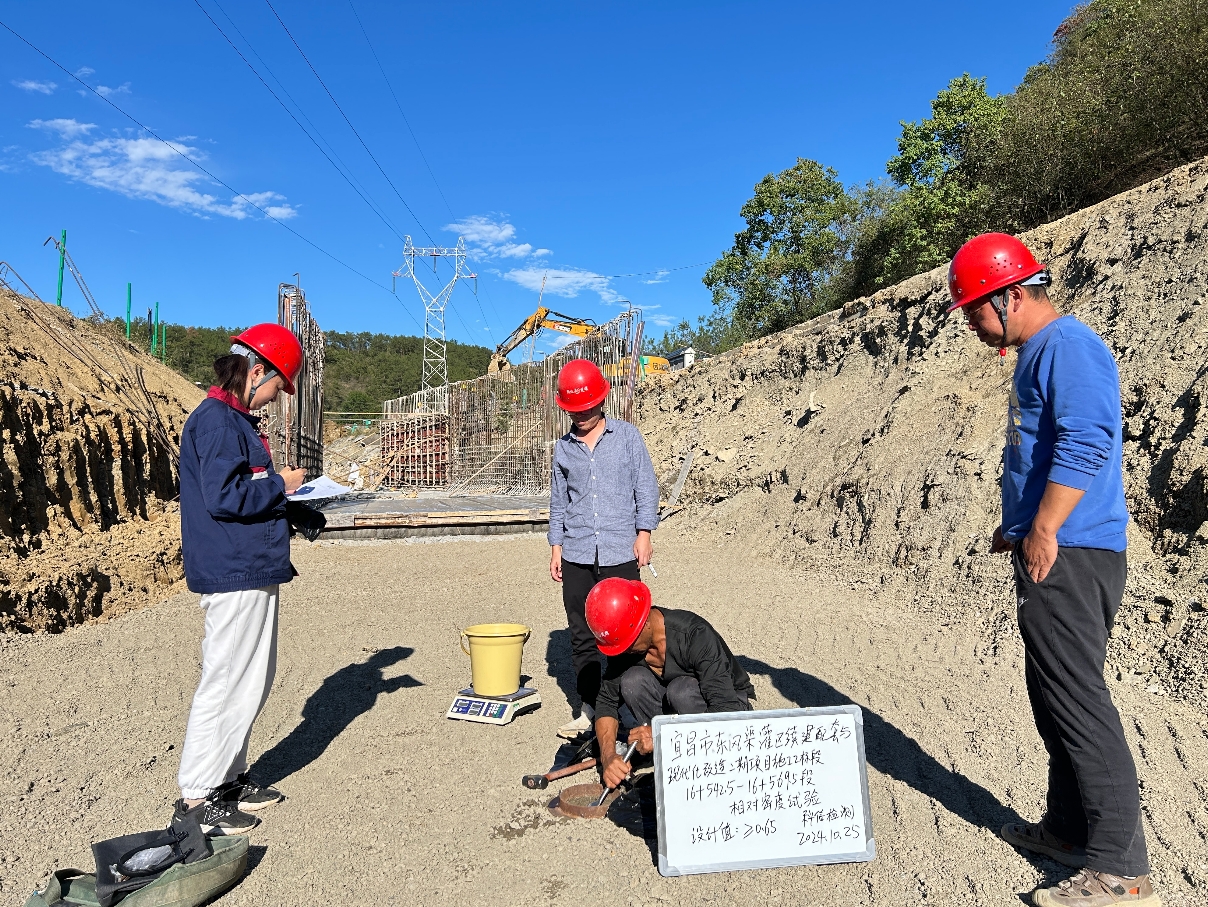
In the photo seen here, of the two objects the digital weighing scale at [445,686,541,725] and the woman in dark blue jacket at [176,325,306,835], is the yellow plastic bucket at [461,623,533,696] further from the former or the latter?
the woman in dark blue jacket at [176,325,306,835]

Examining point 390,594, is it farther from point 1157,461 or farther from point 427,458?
point 427,458

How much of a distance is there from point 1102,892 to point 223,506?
10.3ft

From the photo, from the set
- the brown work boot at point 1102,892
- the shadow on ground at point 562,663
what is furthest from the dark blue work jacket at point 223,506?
the brown work boot at point 1102,892

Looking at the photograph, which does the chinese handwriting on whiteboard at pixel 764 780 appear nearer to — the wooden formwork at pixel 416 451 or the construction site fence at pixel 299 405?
the construction site fence at pixel 299 405

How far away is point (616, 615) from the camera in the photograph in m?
3.14

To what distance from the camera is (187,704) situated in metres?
4.54

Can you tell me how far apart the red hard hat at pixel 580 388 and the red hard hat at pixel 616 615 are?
112 cm

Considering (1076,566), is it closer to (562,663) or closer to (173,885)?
(173,885)

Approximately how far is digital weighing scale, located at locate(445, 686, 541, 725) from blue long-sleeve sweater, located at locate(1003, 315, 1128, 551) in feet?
9.04

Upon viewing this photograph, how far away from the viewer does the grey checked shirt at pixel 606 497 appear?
3.98 metres

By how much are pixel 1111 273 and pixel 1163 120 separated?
556 centimetres

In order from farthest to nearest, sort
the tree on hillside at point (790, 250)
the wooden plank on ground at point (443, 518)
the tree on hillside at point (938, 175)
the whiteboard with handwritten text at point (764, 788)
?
1. the tree on hillside at point (790, 250)
2. the tree on hillside at point (938, 175)
3. the wooden plank on ground at point (443, 518)
4. the whiteboard with handwritten text at point (764, 788)

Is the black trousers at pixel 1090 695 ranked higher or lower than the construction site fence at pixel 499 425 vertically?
lower

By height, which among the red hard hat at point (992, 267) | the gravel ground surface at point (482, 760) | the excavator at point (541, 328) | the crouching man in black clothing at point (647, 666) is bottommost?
the gravel ground surface at point (482, 760)
